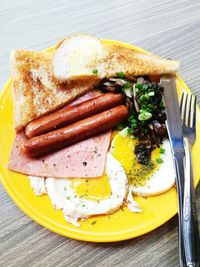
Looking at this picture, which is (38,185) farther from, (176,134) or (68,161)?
(176,134)

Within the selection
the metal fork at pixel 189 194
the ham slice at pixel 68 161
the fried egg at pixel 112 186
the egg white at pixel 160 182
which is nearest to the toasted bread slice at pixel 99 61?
the metal fork at pixel 189 194

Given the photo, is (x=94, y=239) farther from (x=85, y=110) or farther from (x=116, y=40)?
(x=116, y=40)

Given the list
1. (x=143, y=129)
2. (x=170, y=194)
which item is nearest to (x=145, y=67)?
(x=143, y=129)

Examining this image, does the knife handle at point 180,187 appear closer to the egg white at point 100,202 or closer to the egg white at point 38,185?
the egg white at point 100,202

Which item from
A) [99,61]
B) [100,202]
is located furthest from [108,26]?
[100,202]

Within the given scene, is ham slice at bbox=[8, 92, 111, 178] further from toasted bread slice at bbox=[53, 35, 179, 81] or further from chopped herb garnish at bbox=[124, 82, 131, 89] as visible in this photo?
toasted bread slice at bbox=[53, 35, 179, 81]

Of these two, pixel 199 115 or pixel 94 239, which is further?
pixel 199 115

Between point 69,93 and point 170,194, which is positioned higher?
point 69,93
